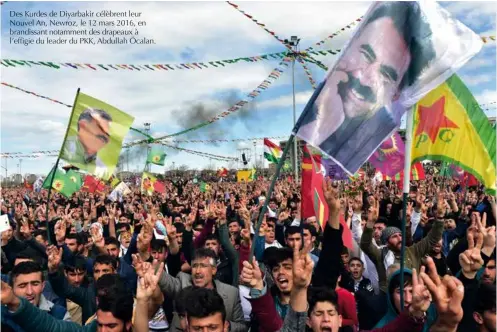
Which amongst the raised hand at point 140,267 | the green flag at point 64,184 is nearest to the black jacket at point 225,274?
the raised hand at point 140,267

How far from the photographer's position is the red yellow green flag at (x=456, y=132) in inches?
156

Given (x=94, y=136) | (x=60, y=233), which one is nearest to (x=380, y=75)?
(x=94, y=136)

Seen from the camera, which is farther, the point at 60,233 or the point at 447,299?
the point at 60,233

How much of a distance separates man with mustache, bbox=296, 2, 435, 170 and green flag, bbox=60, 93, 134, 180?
4.41 m

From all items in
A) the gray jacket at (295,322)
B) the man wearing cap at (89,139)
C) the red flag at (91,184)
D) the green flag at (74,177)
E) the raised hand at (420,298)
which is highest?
the red flag at (91,184)

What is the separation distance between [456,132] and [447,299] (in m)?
2.06

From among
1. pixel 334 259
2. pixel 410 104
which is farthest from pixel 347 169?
pixel 334 259

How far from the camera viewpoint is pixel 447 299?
7.82 feet

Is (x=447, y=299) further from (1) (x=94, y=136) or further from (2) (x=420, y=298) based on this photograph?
(1) (x=94, y=136)

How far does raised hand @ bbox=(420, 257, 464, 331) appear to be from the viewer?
234cm

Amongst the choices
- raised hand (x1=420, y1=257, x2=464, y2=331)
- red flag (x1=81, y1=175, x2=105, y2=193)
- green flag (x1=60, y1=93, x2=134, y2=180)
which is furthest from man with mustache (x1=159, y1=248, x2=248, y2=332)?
red flag (x1=81, y1=175, x2=105, y2=193)

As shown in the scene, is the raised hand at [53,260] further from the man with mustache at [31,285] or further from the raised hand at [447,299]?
the raised hand at [447,299]

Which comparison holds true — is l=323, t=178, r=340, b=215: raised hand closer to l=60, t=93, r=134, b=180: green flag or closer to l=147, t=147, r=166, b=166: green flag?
l=60, t=93, r=134, b=180: green flag

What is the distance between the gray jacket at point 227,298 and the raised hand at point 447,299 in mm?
1764
